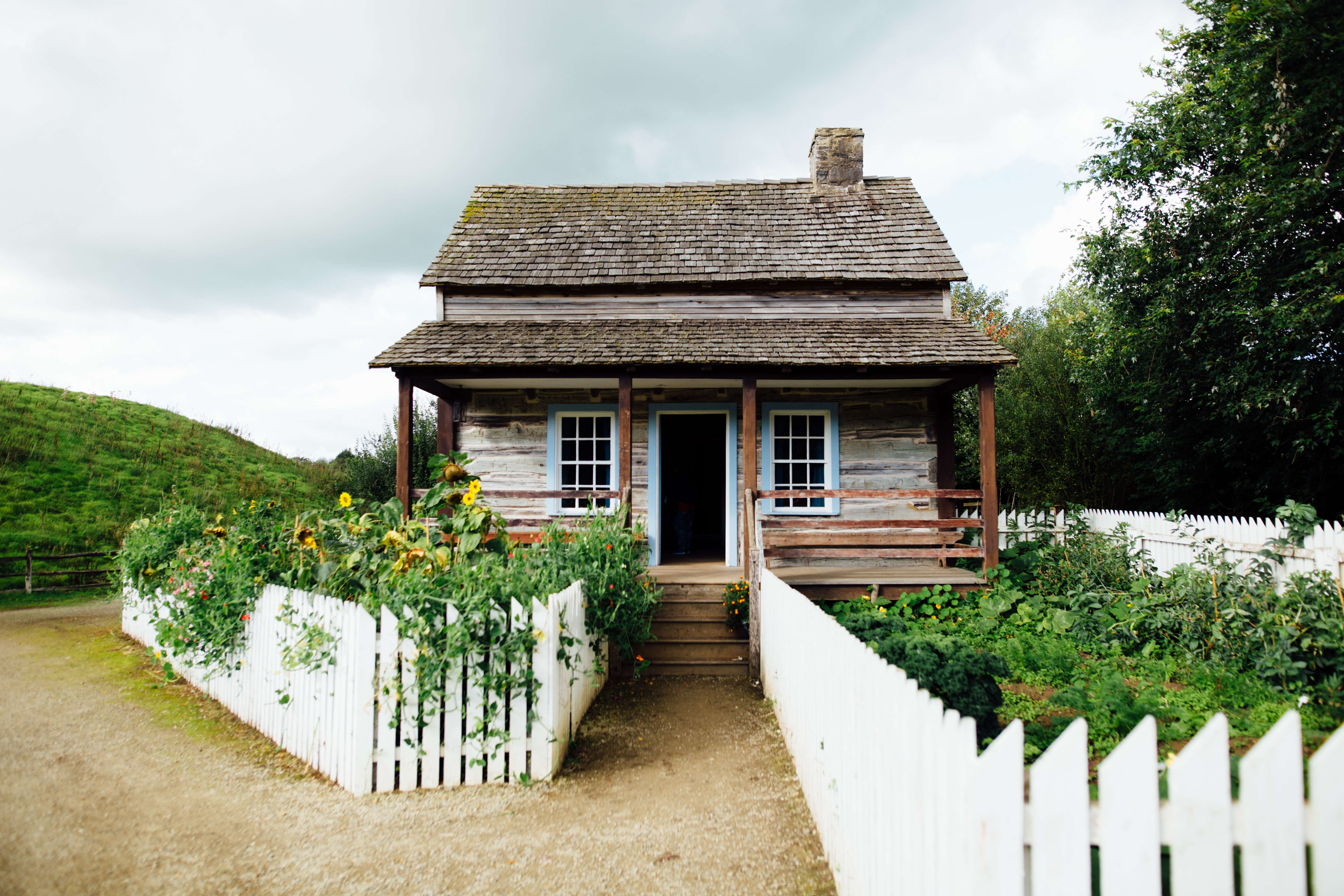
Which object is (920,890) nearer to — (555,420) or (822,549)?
(822,549)

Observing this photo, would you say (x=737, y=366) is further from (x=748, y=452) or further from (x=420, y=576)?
(x=420, y=576)

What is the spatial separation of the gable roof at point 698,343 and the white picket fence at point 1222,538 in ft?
9.21

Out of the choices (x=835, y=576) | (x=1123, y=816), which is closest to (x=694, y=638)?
(x=835, y=576)

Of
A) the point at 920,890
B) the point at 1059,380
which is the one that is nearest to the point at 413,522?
the point at 920,890

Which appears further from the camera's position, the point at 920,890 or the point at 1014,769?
the point at 920,890

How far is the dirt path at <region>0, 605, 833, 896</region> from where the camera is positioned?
11.0 feet

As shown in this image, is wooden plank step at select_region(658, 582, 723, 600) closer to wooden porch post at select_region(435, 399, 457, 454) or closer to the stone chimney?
wooden porch post at select_region(435, 399, 457, 454)

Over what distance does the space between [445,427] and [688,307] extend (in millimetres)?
4037

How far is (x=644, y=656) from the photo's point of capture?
23.6 ft

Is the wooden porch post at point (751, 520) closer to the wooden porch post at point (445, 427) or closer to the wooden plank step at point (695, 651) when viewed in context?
the wooden plank step at point (695, 651)

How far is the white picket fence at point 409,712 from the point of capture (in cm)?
427

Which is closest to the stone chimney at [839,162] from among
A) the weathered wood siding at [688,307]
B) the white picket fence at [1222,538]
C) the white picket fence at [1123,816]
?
the weathered wood siding at [688,307]

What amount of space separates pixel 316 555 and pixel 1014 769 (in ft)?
18.5

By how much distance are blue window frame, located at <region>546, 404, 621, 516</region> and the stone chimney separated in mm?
5732
